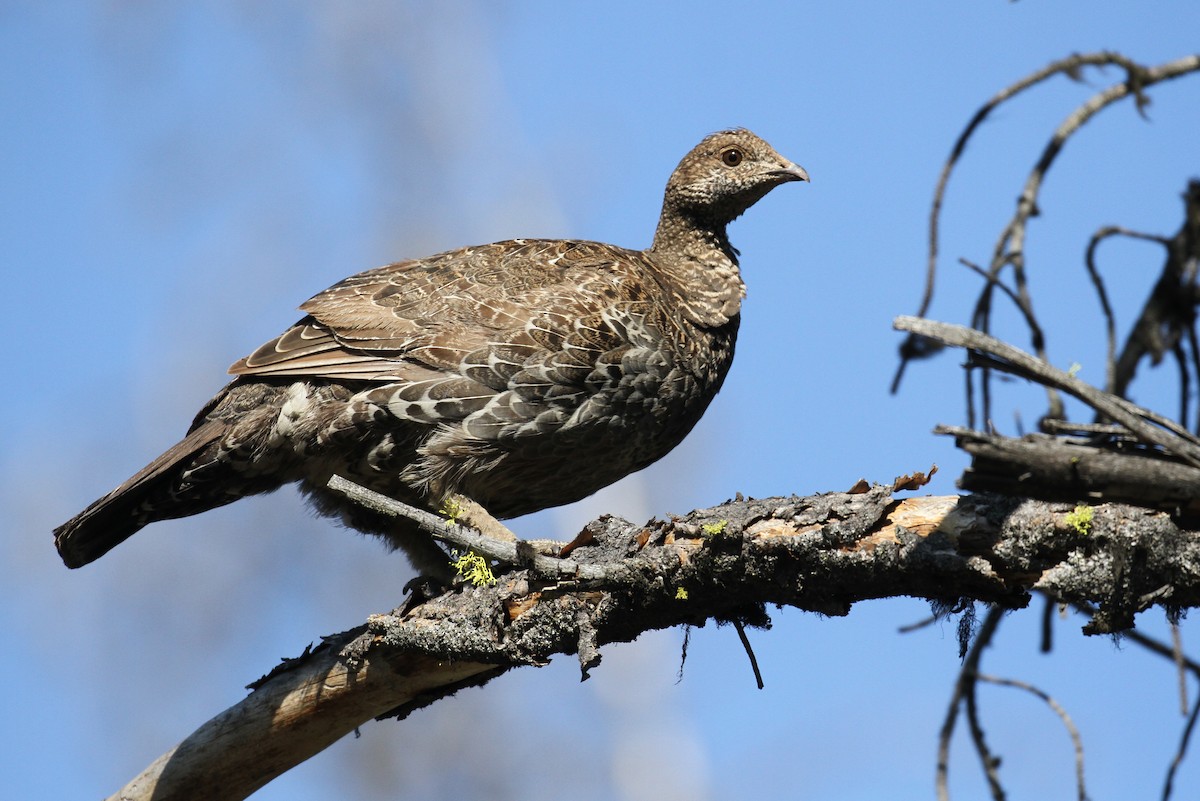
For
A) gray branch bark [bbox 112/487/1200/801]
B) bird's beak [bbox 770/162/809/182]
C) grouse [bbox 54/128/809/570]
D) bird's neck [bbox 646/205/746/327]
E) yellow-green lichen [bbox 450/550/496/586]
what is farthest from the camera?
bird's beak [bbox 770/162/809/182]

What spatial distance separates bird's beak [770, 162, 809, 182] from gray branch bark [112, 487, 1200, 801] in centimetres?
310

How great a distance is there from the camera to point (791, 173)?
7.66 metres

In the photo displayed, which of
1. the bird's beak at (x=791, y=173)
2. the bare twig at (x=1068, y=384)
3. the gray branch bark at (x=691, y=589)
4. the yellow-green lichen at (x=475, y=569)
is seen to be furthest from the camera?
the bird's beak at (x=791, y=173)

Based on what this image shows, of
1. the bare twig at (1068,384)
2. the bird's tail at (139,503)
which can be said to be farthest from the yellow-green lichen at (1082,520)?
the bird's tail at (139,503)

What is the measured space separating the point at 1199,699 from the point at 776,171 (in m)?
4.81

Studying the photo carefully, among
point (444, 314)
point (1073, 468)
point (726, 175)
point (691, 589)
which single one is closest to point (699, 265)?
point (726, 175)

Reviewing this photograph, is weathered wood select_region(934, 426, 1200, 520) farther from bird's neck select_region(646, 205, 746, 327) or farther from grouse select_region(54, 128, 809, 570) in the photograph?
bird's neck select_region(646, 205, 746, 327)

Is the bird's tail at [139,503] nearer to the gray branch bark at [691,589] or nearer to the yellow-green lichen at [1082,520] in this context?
the gray branch bark at [691,589]

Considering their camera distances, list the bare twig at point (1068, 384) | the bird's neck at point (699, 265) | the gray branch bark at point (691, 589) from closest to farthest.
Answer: the bare twig at point (1068, 384), the gray branch bark at point (691, 589), the bird's neck at point (699, 265)

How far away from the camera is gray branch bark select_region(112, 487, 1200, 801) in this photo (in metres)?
4.23

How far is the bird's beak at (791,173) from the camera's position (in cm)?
765

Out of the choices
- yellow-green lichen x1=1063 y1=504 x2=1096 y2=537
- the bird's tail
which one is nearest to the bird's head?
the bird's tail


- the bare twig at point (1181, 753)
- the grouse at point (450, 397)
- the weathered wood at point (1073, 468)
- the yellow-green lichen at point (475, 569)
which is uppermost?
the grouse at point (450, 397)

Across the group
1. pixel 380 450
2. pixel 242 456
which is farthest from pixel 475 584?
pixel 242 456
